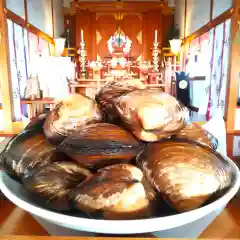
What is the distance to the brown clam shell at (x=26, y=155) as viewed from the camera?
24cm

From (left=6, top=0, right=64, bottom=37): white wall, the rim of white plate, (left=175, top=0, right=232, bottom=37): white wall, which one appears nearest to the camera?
the rim of white plate

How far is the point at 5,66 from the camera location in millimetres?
2160

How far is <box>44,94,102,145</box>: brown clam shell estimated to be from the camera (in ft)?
0.81

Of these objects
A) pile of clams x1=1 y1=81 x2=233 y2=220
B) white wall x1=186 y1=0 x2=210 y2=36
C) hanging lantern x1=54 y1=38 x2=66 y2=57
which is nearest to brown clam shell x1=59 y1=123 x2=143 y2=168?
pile of clams x1=1 y1=81 x2=233 y2=220

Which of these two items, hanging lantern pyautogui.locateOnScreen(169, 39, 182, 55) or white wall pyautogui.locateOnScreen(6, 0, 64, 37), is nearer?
white wall pyautogui.locateOnScreen(6, 0, 64, 37)

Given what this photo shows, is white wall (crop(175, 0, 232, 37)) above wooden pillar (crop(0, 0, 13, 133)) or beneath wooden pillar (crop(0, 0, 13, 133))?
above

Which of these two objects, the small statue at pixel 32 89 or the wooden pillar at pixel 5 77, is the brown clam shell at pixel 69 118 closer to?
the wooden pillar at pixel 5 77

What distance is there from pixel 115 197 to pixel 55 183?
5 cm

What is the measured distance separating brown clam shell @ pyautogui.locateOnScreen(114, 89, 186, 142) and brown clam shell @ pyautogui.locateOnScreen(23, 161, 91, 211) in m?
0.06

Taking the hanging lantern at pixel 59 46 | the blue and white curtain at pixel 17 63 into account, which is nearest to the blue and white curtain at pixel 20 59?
the blue and white curtain at pixel 17 63

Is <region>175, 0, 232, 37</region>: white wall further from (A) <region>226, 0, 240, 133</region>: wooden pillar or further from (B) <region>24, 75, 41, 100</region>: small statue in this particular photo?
(B) <region>24, 75, 41, 100</region>: small statue

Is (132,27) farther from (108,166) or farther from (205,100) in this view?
(108,166)

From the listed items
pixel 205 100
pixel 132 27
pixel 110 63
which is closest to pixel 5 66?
pixel 110 63

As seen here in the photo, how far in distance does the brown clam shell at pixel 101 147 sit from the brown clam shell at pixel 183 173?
0.04ft
